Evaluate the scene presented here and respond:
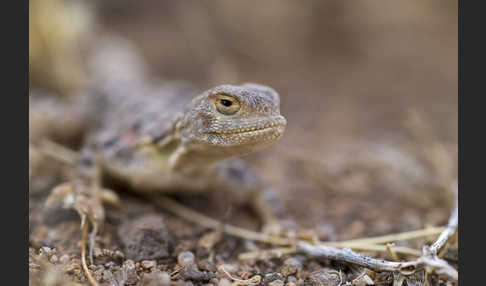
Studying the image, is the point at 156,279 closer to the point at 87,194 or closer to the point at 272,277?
the point at 272,277

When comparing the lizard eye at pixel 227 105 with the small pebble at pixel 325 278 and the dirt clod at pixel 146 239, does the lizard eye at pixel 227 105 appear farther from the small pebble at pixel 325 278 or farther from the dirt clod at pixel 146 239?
the small pebble at pixel 325 278

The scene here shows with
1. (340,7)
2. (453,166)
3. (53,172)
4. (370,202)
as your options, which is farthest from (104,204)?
(340,7)

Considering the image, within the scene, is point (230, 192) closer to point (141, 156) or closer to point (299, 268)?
point (141, 156)

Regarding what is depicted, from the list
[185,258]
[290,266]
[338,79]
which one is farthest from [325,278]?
[338,79]

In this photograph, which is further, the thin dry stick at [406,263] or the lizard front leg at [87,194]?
the lizard front leg at [87,194]

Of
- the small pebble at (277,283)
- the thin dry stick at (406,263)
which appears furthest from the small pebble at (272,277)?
the thin dry stick at (406,263)

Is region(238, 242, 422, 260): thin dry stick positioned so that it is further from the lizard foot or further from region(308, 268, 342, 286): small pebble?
the lizard foot

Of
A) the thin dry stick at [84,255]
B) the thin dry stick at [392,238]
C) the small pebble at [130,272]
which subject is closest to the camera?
the thin dry stick at [84,255]

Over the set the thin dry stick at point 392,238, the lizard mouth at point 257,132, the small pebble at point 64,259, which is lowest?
the small pebble at point 64,259
